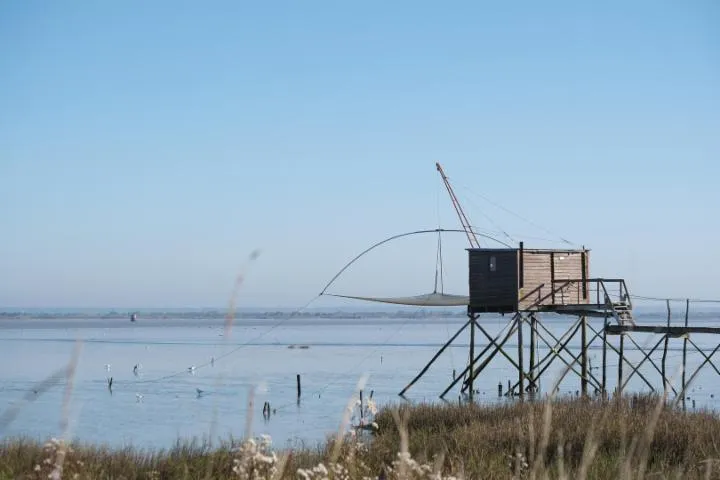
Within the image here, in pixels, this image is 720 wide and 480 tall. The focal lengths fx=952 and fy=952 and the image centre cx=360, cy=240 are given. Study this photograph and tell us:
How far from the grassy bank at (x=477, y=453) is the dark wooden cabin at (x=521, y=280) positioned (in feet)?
38.2

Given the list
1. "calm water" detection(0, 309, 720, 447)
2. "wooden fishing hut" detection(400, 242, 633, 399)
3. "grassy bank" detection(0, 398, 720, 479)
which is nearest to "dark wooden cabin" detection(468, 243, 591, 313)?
"wooden fishing hut" detection(400, 242, 633, 399)

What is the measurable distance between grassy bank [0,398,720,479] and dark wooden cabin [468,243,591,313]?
38.2 feet

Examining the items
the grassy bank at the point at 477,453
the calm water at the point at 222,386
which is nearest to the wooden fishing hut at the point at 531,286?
the calm water at the point at 222,386

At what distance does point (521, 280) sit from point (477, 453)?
2007 centimetres

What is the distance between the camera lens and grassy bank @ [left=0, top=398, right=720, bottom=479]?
1064cm

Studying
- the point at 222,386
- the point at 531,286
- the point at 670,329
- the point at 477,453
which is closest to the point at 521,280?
the point at 531,286

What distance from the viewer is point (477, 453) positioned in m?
13.7

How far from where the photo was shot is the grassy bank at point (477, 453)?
34.9 ft

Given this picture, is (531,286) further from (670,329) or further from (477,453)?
(477,453)

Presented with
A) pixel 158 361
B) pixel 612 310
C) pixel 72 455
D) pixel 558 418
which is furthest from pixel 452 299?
pixel 158 361

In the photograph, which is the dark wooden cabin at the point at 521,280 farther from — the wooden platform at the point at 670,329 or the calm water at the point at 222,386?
the calm water at the point at 222,386

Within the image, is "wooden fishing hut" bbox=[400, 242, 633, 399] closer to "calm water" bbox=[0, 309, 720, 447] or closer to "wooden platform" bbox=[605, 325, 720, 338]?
"wooden platform" bbox=[605, 325, 720, 338]

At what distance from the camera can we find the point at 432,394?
4038 centimetres

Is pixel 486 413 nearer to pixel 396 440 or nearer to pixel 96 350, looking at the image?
pixel 396 440
